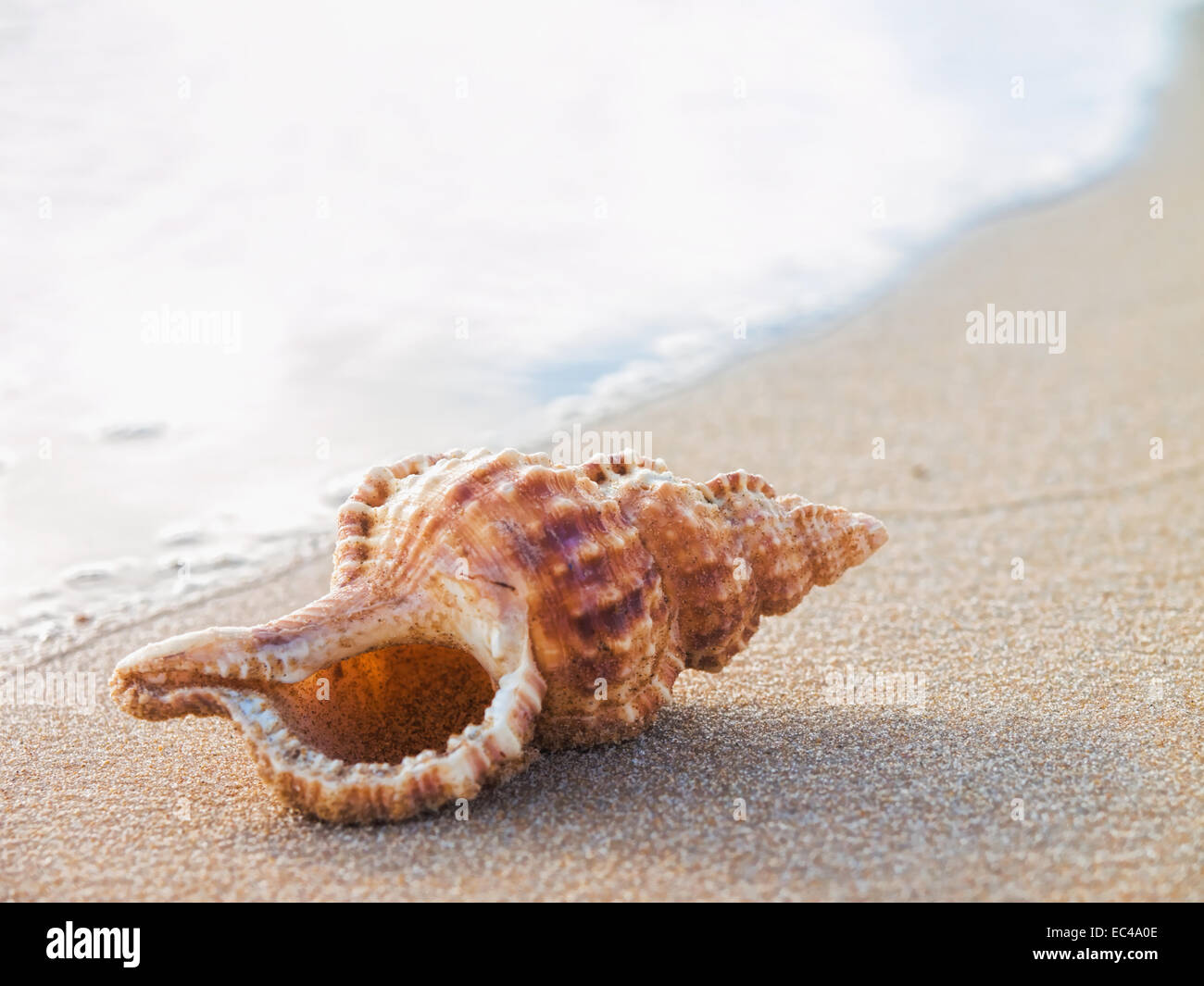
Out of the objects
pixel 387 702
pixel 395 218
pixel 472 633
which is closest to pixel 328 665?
pixel 387 702

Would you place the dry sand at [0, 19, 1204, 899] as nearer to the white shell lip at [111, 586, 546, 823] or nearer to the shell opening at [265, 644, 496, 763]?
the white shell lip at [111, 586, 546, 823]

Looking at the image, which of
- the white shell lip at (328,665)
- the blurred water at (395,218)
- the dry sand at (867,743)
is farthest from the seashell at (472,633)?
the blurred water at (395,218)

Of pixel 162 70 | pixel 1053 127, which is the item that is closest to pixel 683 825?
pixel 162 70

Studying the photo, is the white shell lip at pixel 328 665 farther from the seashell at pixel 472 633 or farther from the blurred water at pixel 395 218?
the blurred water at pixel 395 218

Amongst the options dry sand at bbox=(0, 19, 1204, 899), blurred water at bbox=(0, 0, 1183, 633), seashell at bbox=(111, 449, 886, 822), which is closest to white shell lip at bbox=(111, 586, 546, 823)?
seashell at bbox=(111, 449, 886, 822)

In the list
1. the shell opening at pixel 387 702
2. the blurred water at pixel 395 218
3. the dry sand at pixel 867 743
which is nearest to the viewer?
the dry sand at pixel 867 743
